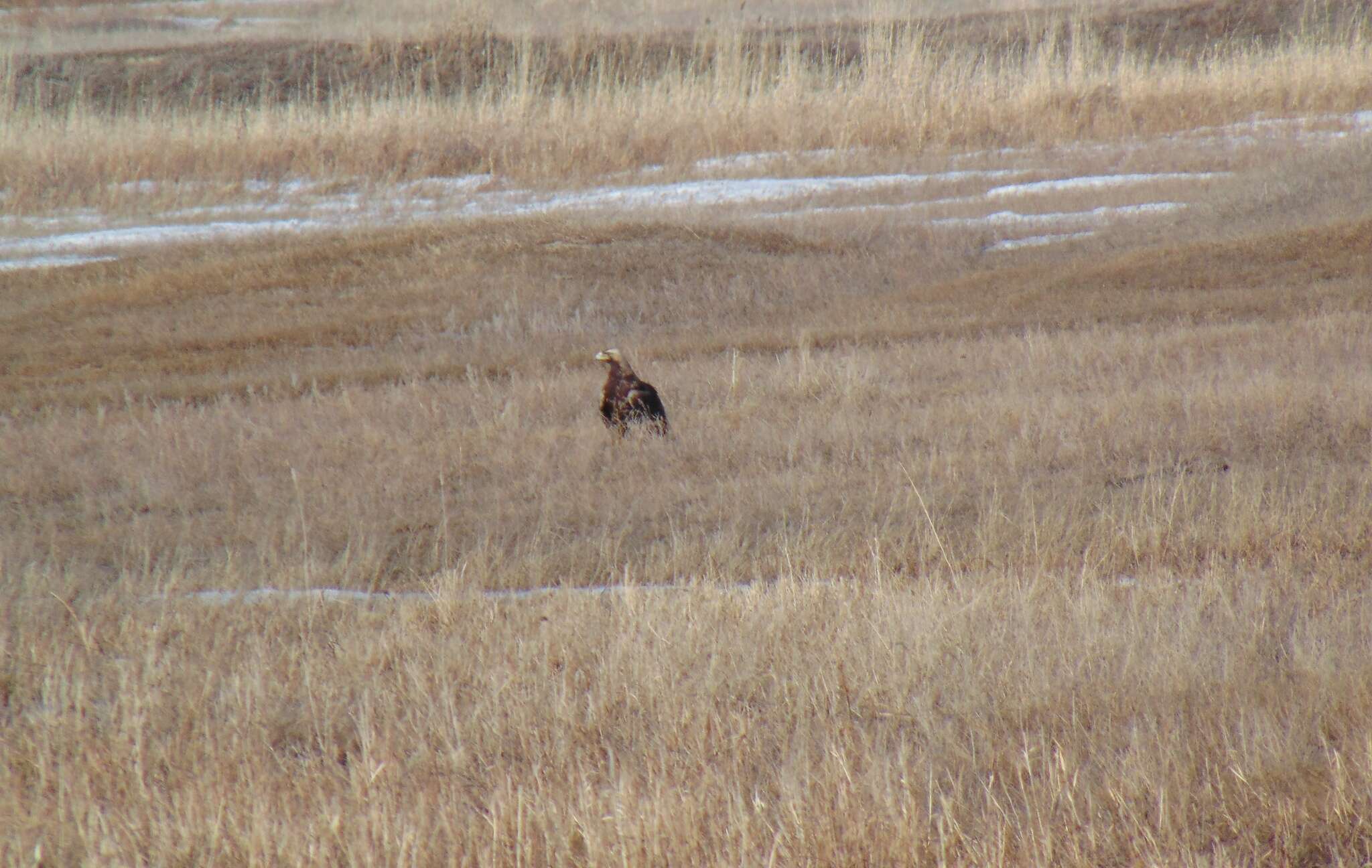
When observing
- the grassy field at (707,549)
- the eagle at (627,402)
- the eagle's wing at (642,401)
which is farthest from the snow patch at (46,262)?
the eagle's wing at (642,401)

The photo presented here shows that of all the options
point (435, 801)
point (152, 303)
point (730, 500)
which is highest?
point (435, 801)

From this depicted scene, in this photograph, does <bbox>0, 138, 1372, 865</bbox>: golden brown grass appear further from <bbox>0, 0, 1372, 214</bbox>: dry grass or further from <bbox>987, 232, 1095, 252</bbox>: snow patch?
<bbox>0, 0, 1372, 214</bbox>: dry grass

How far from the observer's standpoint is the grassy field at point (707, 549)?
3.14m

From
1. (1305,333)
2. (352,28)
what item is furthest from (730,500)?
(352,28)

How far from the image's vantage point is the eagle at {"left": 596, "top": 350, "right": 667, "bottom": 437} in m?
6.97

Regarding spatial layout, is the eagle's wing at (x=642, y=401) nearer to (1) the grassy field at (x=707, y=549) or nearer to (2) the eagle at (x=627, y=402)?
(2) the eagle at (x=627, y=402)

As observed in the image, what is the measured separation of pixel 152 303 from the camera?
13.5 metres

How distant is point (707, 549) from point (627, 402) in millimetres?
1641

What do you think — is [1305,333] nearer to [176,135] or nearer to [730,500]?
[730,500]

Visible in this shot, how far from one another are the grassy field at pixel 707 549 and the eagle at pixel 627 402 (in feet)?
0.55

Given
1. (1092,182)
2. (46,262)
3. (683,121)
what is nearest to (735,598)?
(1092,182)

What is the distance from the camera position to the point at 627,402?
6.97 meters

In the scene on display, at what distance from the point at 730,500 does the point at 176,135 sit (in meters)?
18.9

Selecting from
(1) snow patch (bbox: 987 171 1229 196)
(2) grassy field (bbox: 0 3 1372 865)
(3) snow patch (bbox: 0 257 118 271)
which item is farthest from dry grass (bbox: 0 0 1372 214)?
(2) grassy field (bbox: 0 3 1372 865)
